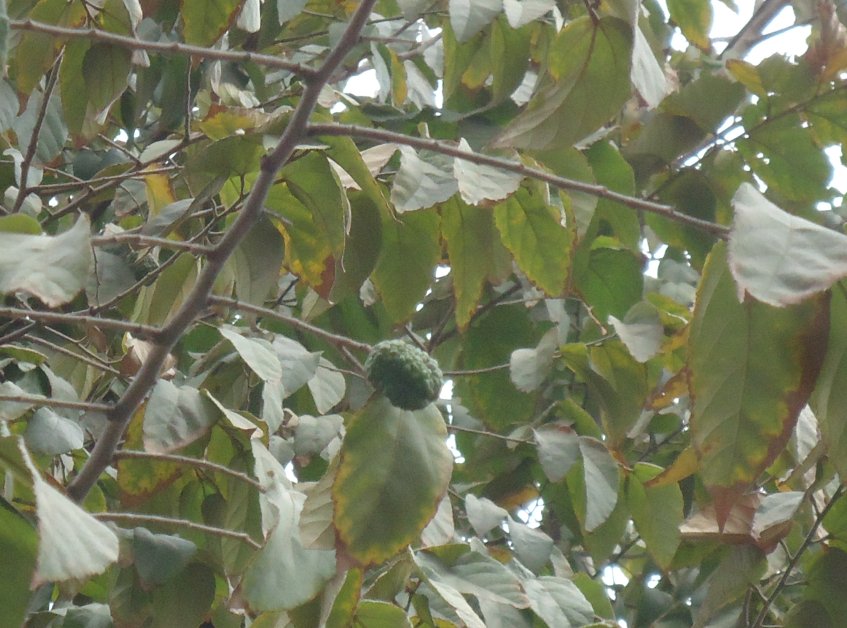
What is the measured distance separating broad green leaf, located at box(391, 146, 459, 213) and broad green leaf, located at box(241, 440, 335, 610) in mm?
290

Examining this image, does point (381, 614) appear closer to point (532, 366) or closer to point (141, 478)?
point (141, 478)

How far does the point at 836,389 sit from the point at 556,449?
29.8 inches

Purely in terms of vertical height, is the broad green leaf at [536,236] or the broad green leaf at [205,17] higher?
the broad green leaf at [205,17]

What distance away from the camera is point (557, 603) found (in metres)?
1.16

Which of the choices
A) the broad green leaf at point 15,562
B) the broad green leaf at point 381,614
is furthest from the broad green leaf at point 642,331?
the broad green leaf at point 15,562

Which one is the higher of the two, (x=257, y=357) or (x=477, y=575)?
(x=257, y=357)

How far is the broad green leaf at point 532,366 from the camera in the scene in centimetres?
147

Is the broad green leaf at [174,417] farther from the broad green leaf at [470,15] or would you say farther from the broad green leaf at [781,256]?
the broad green leaf at [781,256]

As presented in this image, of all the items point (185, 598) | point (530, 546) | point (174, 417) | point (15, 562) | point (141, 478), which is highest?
point (15, 562)

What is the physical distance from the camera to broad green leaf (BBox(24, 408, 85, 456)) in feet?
3.39

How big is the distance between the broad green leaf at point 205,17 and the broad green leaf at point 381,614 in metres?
0.56

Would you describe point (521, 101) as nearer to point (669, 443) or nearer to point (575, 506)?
point (575, 506)

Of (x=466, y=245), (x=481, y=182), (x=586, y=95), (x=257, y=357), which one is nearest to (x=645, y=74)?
(x=586, y=95)

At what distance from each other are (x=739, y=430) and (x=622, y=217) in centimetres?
91
